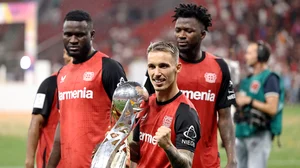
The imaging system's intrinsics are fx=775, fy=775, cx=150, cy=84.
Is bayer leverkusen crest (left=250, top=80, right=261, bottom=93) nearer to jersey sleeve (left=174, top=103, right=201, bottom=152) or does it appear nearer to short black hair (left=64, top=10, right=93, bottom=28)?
short black hair (left=64, top=10, right=93, bottom=28)

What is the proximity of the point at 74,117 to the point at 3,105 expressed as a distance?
2148 centimetres

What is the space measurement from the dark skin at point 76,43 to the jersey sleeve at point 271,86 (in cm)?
364

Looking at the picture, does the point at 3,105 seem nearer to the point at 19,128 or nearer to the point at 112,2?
the point at 19,128

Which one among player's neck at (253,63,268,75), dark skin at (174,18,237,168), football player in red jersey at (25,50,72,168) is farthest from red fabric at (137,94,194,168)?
player's neck at (253,63,268,75)

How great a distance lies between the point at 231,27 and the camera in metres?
37.0

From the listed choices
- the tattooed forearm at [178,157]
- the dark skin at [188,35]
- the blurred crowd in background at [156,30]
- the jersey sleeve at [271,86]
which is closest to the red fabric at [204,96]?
the dark skin at [188,35]

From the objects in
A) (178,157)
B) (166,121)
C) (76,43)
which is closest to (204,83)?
(76,43)

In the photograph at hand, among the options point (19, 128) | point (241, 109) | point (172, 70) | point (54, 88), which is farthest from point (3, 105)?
point (172, 70)

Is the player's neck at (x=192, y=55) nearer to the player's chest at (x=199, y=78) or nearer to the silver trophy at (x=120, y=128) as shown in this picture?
the player's chest at (x=199, y=78)

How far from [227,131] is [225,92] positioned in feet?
1.16

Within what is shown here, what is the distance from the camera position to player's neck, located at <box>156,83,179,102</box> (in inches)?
211

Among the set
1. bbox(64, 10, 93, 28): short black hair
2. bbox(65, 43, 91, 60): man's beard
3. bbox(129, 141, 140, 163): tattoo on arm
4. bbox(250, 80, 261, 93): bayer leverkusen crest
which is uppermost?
bbox(64, 10, 93, 28): short black hair

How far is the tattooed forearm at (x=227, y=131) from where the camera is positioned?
671cm

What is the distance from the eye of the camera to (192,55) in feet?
21.7
